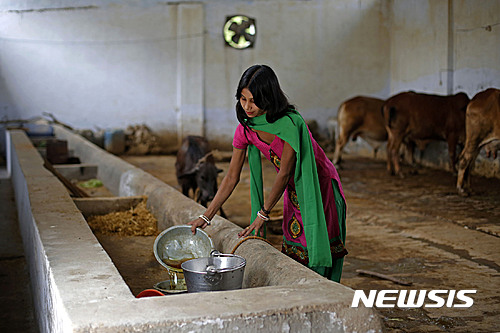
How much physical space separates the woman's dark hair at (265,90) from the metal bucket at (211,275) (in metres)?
0.81

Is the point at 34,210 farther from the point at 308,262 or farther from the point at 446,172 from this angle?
the point at 446,172

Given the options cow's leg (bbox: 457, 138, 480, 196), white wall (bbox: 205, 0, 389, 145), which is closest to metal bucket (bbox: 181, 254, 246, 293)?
cow's leg (bbox: 457, 138, 480, 196)

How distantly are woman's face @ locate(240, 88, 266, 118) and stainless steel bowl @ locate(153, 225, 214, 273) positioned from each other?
0.90m

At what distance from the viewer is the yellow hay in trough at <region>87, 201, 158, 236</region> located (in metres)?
5.41

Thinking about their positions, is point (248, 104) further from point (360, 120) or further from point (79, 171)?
point (360, 120)

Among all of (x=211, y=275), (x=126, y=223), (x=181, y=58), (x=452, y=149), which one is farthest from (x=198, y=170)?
(x=181, y=58)

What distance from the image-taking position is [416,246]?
5.91 m

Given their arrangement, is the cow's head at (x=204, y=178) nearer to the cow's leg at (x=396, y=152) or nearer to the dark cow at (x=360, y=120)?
the cow's leg at (x=396, y=152)

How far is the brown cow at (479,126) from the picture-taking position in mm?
7910

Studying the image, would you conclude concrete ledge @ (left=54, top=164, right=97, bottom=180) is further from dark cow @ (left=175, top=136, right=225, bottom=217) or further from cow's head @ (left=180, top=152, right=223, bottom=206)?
cow's head @ (left=180, top=152, right=223, bottom=206)

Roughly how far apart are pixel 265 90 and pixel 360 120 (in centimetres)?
909

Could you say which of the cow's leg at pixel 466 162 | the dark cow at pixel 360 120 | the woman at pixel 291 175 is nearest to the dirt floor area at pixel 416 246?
the cow's leg at pixel 466 162

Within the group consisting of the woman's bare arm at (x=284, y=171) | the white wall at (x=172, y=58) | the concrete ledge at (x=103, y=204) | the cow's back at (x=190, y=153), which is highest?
the white wall at (x=172, y=58)

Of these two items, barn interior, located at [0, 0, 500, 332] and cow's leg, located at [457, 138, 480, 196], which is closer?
cow's leg, located at [457, 138, 480, 196]
